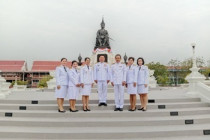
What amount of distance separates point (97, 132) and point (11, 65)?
55460 millimetres

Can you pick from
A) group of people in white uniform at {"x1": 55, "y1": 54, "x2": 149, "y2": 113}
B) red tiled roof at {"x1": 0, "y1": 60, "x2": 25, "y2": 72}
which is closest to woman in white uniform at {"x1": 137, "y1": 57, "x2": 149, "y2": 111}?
group of people in white uniform at {"x1": 55, "y1": 54, "x2": 149, "y2": 113}

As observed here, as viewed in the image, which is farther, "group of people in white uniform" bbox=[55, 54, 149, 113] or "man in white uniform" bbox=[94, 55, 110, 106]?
"man in white uniform" bbox=[94, 55, 110, 106]

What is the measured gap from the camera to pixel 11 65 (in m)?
55.7

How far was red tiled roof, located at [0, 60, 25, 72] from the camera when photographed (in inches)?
2103

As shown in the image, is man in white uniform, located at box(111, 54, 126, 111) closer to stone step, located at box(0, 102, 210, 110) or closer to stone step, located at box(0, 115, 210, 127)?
stone step, located at box(0, 102, 210, 110)

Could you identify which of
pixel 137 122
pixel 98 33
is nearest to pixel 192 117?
pixel 137 122

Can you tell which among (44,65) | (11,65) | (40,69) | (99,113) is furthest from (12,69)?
(99,113)

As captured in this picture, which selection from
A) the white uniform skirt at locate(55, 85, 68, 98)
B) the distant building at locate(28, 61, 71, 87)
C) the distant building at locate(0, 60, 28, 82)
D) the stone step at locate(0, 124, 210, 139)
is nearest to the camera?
the stone step at locate(0, 124, 210, 139)

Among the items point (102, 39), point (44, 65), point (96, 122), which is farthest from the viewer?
point (44, 65)

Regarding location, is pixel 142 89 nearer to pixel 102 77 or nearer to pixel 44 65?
pixel 102 77

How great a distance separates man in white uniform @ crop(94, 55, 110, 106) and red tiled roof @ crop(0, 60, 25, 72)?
50.9 meters

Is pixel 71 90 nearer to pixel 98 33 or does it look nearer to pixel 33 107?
pixel 33 107

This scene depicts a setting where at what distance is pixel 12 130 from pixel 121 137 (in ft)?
8.38

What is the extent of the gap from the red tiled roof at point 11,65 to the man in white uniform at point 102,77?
5092 centimetres
